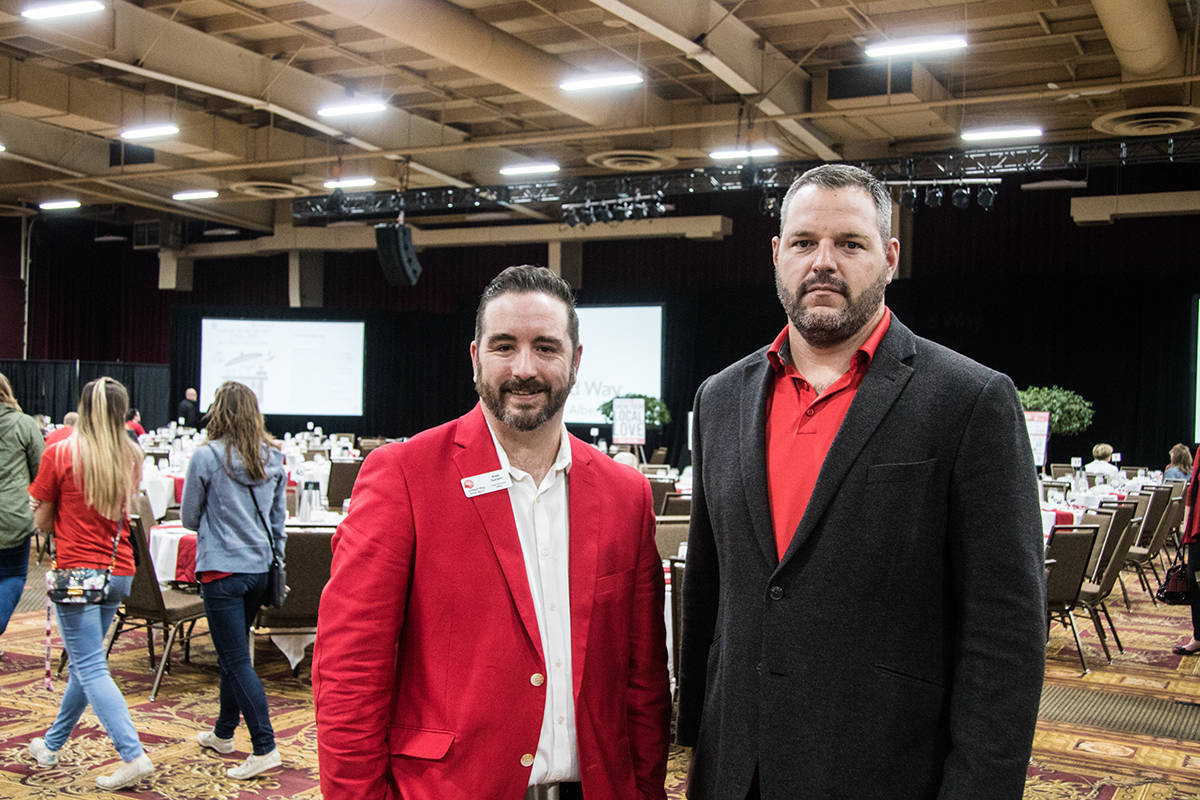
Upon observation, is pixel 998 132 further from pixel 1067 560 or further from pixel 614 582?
pixel 614 582

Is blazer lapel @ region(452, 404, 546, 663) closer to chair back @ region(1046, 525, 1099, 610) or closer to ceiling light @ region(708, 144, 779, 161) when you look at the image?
chair back @ region(1046, 525, 1099, 610)

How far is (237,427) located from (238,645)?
85cm

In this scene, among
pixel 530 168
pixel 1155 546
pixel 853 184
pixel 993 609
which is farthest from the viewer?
pixel 530 168

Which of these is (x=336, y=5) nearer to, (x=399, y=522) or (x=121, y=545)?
(x=121, y=545)

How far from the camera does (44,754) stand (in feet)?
14.6

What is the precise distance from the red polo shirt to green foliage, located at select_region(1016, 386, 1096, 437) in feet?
45.7

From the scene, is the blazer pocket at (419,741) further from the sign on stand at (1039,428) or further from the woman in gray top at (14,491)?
the sign on stand at (1039,428)

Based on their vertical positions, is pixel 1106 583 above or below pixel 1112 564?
below

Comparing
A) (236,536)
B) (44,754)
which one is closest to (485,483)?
(236,536)

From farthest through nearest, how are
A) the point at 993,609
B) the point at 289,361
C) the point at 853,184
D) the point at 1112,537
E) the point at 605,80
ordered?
the point at 289,361 → the point at 605,80 → the point at 1112,537 → the point at 853,184 → the point at 993,609

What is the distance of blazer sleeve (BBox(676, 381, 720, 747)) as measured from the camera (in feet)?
6.14

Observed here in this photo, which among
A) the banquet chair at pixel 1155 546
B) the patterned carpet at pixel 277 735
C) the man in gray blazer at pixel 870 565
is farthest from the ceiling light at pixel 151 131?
the man in gray blazer at pixel 870 565

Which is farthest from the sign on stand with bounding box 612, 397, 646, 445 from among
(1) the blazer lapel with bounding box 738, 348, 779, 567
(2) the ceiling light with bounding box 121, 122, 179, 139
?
(1) the blazer lapel with bounding box 738, 348, 779, 567

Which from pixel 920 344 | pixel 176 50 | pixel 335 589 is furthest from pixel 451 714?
pixel 176 50
